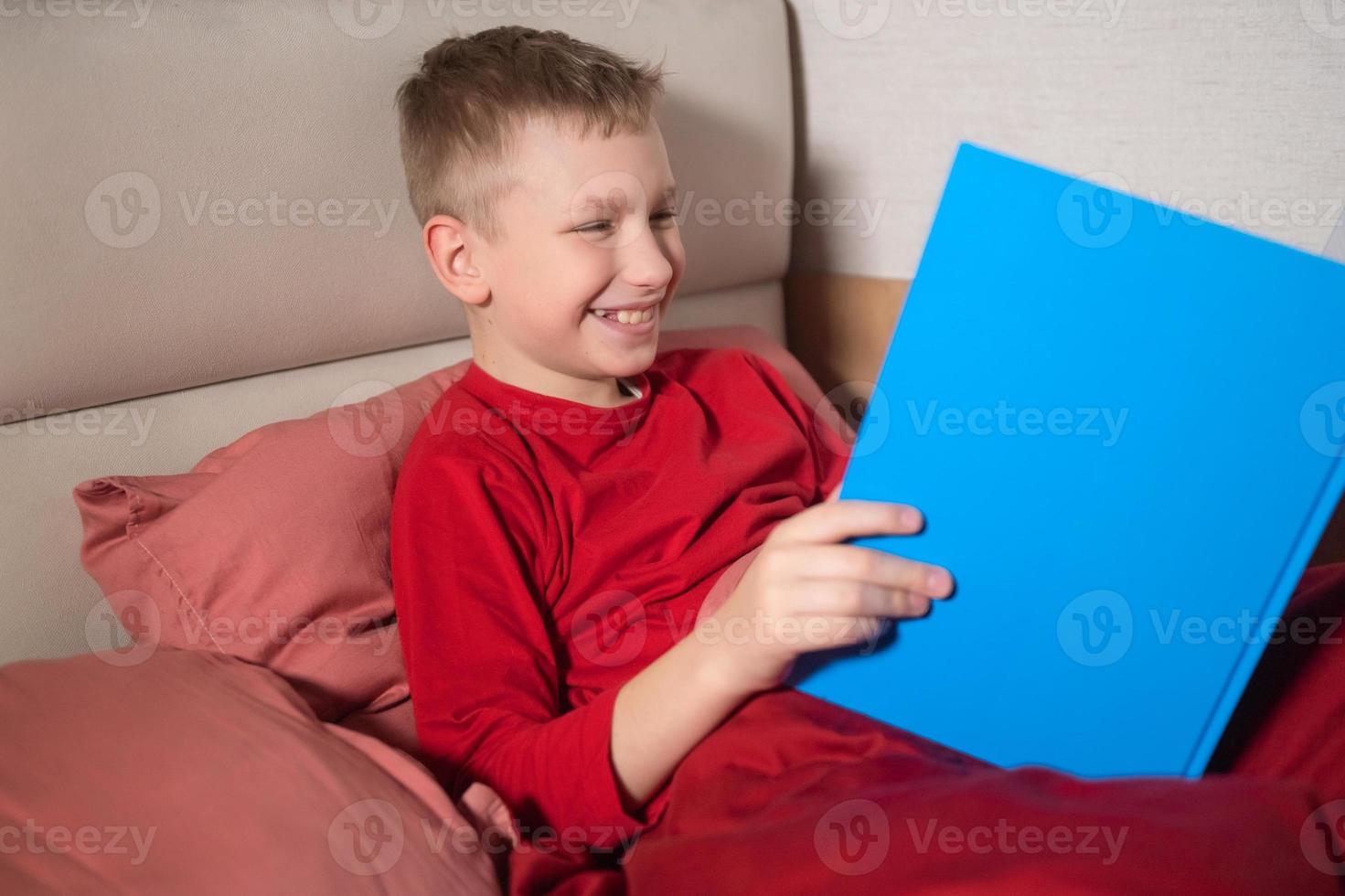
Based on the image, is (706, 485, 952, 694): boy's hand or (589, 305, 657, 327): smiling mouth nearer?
(706, 485, 952, 694): boy's hand

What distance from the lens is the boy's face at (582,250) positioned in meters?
0.96

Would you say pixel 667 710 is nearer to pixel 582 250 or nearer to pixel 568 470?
pixel 568 470

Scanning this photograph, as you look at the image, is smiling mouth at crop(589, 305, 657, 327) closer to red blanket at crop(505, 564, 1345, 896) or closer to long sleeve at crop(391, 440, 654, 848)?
long sleeve at crop(391, 440, 654, 848)

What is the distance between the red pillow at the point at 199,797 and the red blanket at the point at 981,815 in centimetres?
9

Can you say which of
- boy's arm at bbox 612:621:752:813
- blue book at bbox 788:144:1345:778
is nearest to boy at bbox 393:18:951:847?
boy's arm at bbox 612:621:752:813

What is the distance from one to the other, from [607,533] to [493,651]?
0.49 feet

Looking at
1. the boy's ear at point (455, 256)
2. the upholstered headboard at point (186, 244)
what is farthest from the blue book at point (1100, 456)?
the upholstered headboard at point (186, 244)

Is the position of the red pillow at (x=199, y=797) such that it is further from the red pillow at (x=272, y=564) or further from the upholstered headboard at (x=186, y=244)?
the upholstered headboard at (x=186, y=244)

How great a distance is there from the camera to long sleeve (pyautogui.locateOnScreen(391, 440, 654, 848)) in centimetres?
79

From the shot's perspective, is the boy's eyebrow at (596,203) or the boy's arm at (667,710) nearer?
the boy's arm at (667,710)

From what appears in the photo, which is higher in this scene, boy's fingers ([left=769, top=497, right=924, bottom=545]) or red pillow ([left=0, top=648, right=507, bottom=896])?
boy's fingers ([left=769, top=497, right=924, bottom=545])

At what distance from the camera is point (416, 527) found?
2.89 ft

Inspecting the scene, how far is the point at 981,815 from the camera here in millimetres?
587

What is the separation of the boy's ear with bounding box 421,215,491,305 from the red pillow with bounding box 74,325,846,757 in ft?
0.59
